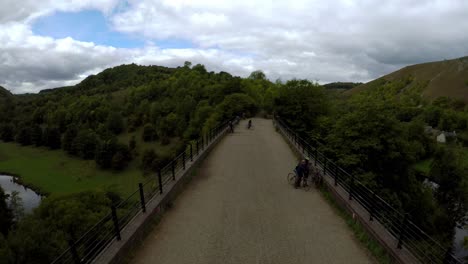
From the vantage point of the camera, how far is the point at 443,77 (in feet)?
490

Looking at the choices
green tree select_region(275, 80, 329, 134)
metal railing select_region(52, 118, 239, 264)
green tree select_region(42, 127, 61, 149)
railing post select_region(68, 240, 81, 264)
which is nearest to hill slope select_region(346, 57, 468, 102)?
green tree select_region(275, 80, 329, 134)

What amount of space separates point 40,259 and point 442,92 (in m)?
161

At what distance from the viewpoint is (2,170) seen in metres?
79.8

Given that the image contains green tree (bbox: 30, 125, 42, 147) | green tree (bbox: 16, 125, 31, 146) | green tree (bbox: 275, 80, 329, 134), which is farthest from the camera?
green tree (bbox: 16, 125, 31, 146)

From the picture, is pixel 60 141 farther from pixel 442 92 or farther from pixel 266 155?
pixel 442 92

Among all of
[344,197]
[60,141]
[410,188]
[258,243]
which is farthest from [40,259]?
[60,141]

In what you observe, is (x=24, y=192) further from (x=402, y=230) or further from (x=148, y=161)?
(x=402, y=230)

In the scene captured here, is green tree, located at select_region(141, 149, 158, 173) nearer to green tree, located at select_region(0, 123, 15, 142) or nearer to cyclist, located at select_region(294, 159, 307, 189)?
cyclist, located at select_region(294, 159, 307, 189)

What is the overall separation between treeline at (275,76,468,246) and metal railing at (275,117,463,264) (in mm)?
2656

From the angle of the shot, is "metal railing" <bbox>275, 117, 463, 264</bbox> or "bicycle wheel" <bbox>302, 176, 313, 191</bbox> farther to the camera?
"bicycle wheel" <bbox>302, 176, 313, 191</bbox>

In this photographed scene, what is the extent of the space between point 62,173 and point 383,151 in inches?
3124

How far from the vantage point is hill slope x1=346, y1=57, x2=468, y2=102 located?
127625mm

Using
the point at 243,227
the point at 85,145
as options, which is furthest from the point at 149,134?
the point at 243,227

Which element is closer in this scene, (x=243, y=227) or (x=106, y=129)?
(x=243, y=227)
